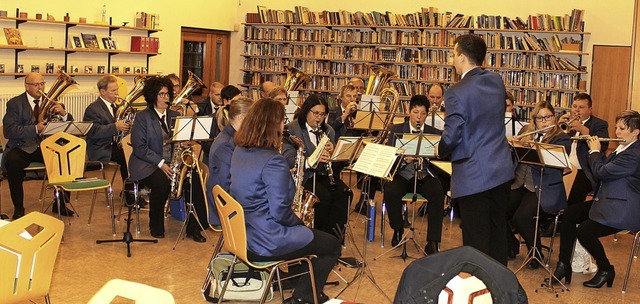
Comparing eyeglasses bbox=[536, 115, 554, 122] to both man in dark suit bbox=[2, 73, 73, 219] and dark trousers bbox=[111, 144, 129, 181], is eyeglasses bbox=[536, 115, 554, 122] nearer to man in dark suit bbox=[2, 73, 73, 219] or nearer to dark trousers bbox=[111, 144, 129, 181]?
dark trousers bbox=[111, 144, 129, 181]

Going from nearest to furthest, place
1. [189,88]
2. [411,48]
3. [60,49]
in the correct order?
[189,88]
[60,49]
[411,48]

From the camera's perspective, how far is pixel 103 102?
811cm

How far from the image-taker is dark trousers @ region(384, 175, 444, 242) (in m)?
6.68

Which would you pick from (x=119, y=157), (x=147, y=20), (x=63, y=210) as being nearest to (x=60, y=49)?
(x=147, y=20)

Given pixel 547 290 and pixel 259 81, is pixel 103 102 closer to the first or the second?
pixel 547 290

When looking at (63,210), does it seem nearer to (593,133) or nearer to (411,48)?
(593,133)

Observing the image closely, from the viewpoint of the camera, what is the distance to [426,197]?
22.1 ft

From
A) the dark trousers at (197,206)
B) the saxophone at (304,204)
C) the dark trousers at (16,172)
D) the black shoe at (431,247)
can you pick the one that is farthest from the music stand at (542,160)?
the dark trousers at (16,172)

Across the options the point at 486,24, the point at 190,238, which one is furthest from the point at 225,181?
the point at 486,24

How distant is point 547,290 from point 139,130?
3.68 m

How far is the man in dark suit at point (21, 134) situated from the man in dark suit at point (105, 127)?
1.34 ft

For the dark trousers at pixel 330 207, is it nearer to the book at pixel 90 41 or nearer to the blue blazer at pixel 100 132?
the blue blazer at pixel 100 132

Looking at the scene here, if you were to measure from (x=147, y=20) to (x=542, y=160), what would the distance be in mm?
8097

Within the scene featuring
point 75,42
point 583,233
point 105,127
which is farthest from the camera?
point 75,42
